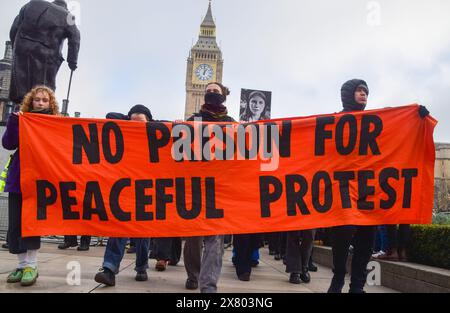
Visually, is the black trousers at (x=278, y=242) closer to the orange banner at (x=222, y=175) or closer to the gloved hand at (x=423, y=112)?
the orange banner at (x=222, y=175)

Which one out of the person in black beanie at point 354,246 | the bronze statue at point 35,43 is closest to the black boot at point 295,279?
the person in black beanie at point 354,246

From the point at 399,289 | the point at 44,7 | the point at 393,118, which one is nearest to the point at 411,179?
the point at 393,118

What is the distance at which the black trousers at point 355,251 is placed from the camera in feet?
12.0

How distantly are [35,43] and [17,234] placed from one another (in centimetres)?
337

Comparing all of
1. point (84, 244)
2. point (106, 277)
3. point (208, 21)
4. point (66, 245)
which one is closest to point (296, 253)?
point (106, 277)

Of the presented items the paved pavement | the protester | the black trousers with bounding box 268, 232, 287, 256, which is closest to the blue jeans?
the protester

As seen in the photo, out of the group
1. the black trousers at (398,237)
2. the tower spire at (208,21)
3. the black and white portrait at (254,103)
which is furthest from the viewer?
the tower spire at (208,21)

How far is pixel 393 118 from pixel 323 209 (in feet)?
3.95

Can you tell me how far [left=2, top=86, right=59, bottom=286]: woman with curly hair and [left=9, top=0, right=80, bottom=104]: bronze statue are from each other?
2.03 metres

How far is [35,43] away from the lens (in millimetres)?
6023

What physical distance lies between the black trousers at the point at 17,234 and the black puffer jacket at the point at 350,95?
3.25m

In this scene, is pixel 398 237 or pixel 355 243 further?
pixel 398 237

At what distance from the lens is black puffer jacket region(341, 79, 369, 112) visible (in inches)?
157

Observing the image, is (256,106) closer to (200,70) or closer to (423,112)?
(423,112)
